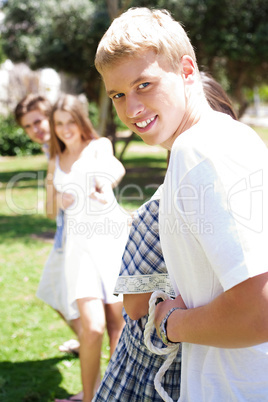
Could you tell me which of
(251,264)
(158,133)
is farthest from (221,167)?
(158,133)

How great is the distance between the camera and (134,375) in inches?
63.7

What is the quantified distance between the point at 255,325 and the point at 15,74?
73.5ft

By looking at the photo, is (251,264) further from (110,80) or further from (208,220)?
(110,80)

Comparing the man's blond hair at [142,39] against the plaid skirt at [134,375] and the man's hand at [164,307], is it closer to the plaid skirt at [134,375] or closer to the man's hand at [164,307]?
the man's hand at [164,307]

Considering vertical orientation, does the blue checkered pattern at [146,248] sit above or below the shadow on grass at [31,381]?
above

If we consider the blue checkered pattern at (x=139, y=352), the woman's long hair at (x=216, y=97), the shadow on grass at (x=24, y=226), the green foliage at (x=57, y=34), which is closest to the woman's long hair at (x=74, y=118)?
the woman's long hair at (x=216, y=97)

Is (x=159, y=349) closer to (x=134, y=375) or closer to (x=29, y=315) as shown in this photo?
(x=134, y=375)

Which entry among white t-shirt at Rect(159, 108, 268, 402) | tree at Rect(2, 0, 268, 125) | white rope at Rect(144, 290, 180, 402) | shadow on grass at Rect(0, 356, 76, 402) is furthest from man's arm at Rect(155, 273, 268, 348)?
tree at Rect(2, 0, 268, 125)

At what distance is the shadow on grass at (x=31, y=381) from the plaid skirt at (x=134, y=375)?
1886 millimetres

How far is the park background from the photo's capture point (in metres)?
3.91

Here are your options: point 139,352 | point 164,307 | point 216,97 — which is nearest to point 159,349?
point 164,307

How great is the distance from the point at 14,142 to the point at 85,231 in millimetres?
17275

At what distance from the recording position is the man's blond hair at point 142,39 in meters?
1.19

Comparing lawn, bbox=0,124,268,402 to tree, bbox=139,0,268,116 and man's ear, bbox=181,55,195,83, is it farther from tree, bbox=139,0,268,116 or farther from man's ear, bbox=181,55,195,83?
tree, bbox=139,0,268,116
